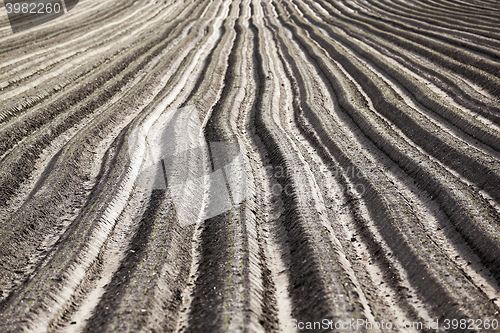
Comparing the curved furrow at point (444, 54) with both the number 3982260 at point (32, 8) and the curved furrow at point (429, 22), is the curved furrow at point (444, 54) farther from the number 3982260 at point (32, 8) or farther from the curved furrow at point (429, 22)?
the number 3982260 at point (32, 8)

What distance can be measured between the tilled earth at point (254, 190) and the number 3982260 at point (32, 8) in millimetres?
18455

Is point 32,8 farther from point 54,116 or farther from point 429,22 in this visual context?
point 429,22

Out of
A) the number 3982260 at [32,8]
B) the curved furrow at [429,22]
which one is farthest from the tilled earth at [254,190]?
the number 3982260 at [32,8]

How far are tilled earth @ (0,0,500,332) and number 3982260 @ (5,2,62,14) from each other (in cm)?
1846

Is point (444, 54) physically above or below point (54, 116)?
below

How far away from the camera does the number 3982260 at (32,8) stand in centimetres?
4322

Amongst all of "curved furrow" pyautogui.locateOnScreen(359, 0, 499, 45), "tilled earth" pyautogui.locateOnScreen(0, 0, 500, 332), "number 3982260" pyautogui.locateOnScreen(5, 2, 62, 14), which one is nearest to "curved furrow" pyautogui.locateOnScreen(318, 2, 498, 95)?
"tilled earth" pyautogui.locateOnScreen(0, 0, 500, 332)

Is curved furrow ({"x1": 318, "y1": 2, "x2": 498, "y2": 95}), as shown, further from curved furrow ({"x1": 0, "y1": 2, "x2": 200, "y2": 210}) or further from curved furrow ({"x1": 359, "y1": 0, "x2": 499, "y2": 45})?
curved furrow ({"x1": 0, "y1": 2, "x2": 200, "y2": 210})

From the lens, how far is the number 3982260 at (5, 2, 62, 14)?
43.2m

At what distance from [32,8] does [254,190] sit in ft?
148

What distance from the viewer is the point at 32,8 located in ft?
147

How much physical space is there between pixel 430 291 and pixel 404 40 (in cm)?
2725

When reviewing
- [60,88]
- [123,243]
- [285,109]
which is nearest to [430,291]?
[123,243]

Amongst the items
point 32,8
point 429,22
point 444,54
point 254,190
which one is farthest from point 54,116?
point 429,22
